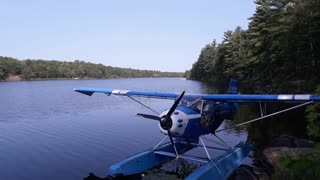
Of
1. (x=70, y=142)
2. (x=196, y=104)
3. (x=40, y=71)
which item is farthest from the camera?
(x=40, y=71)

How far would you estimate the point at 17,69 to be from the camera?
137 metres

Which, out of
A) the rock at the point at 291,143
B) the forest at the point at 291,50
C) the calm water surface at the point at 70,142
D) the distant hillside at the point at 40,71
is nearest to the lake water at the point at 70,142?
the calm water surface at the point at 70,142

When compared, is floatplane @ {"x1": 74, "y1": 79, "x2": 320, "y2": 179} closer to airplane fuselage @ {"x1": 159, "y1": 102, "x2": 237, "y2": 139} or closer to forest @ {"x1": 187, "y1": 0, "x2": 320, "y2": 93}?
airplane fuselage @ {"x1": 159, "y1": 102, "x2": 237, "y2": 139}

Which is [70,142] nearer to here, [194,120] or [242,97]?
[194,120]

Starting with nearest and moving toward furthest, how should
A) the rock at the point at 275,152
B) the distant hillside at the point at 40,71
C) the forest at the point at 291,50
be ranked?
the rock at the point at 275,152
the forest at the point at 291,50
the distant hillside at the point at 40,71

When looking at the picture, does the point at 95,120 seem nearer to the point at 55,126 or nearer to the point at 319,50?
the point at 55,126

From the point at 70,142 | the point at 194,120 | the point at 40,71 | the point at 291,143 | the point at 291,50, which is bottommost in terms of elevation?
the point at 70,142

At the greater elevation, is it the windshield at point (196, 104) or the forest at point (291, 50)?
the forest at point (291, 50)

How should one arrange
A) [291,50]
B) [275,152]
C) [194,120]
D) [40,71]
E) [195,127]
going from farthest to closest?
[40,71] → [291,50] → [275,152] → [195,127] → [194,120]

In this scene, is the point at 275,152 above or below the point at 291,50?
below

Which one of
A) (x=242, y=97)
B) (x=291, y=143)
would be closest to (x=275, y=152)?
(x=291, y=143)

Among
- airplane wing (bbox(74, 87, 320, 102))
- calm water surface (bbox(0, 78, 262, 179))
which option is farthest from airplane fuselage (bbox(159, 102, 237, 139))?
calm water surface (bbox(0, 78, 262, 179))

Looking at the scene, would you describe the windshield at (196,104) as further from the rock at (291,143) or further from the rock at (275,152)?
the rock at (291,143)

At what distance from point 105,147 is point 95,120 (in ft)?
28.4
